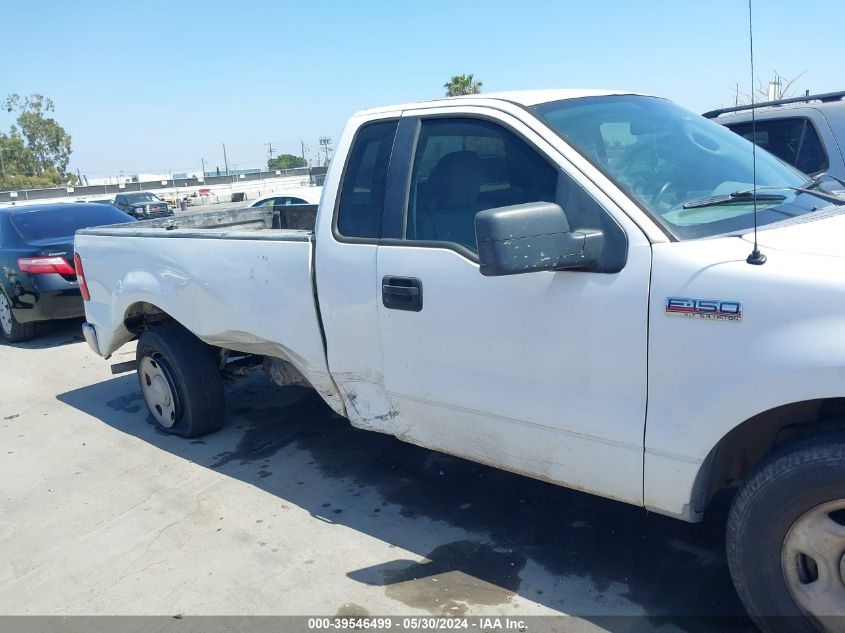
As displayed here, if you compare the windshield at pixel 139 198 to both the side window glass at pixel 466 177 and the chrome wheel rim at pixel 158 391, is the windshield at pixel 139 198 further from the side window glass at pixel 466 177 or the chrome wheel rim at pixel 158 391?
the side window glass at pixel 466 177

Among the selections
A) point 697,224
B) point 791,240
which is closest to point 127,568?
point 697,224

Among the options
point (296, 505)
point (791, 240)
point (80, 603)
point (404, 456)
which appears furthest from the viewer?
point (404, 456)

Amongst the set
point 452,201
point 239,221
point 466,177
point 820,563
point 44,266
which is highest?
point 466,177

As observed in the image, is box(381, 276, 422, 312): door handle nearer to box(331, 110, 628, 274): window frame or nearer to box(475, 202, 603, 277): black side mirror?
box(331, 110, 628, 274): window frame

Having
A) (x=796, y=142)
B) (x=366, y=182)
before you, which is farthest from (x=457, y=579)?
(x=796, y=142)

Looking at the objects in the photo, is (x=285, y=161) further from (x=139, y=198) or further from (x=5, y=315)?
(x=5, y=315)

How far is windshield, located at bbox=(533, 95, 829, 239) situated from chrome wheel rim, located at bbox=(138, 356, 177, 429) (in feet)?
10.7

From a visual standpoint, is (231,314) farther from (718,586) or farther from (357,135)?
(718,586)

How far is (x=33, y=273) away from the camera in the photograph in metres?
8.04

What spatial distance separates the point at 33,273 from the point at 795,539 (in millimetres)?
8026

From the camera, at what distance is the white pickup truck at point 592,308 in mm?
2354

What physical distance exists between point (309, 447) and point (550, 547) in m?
1.99

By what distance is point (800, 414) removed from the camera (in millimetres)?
2467

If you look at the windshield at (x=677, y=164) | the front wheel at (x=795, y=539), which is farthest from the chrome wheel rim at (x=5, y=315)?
the front wheel at (x=795, y=539)
